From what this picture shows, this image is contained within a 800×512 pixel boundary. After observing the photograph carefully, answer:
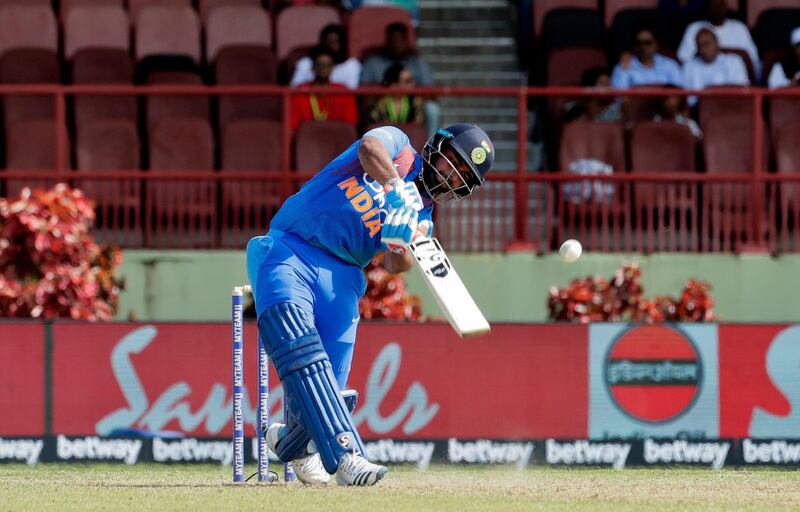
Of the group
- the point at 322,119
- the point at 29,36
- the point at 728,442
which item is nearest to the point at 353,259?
the point at 728,442

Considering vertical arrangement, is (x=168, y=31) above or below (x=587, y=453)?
above

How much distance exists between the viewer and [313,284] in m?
8.26

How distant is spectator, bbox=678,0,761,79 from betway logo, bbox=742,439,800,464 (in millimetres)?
6515

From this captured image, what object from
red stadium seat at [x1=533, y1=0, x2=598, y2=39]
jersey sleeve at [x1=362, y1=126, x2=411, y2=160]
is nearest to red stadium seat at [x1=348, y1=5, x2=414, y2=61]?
red stadium seat at [x1=533, y1=0, x2=598, y2=39]

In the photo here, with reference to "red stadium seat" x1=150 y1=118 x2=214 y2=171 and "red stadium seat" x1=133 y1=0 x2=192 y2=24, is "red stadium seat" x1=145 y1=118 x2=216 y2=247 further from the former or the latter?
"red stadium seat" x1=133 y1=0 x2=192 y2=24

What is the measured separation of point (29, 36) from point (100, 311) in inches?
194

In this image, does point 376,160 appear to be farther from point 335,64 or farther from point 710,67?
point 710,67

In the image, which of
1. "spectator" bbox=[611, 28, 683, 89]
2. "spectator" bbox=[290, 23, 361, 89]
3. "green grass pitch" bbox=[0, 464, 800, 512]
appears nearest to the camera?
"green grass pitch" bbox=[0, 464, 800, 512]

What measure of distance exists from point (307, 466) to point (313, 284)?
107 centimetres

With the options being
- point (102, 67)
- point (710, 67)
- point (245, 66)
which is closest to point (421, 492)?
point (245, 66)

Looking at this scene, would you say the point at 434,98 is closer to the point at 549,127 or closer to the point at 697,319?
the point at 549,127

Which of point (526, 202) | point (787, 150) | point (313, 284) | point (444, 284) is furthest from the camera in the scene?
point (787, 150)

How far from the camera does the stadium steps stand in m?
17.5

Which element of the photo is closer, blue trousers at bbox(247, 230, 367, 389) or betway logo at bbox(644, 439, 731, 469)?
blue trousers at bbox(247, 230, 367, 389)
